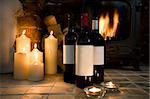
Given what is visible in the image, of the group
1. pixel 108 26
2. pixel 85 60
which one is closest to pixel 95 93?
pixel 85 60

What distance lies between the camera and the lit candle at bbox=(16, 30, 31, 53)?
3.76ft

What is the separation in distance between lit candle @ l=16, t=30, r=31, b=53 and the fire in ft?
1.69

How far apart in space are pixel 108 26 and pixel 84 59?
653 mm

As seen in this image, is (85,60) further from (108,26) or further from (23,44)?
(108,26)

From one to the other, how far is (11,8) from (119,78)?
0.65 m

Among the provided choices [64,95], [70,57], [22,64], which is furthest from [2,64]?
[64,95]

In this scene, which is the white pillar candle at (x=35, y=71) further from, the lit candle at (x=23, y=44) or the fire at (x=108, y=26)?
the fire at (x=108, y=26)

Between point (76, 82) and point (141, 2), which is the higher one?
point (141, 2)

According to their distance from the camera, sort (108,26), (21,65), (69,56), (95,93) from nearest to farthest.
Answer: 1. (95,93)
2. (69,56)
3. (21,65)
4. (108,26)

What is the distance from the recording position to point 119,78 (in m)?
1.15

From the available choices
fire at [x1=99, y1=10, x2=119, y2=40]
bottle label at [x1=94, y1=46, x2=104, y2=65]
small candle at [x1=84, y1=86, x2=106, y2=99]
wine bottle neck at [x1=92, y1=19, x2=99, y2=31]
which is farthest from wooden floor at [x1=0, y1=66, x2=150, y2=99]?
fire at [x1=99, y1=10, x2=119, y2=40]

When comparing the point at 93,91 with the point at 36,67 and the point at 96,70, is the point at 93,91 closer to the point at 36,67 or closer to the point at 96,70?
the point at 96,70

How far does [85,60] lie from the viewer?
90cm

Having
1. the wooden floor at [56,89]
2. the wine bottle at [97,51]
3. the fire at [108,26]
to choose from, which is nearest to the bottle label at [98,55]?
the wine bottle at [97,51]
